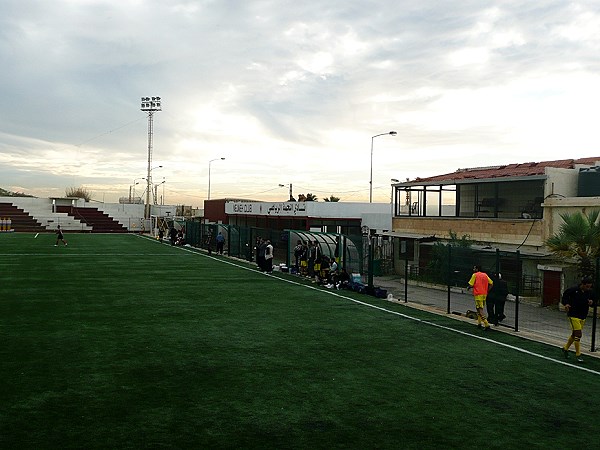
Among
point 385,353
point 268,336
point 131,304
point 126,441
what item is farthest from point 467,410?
point 131,304

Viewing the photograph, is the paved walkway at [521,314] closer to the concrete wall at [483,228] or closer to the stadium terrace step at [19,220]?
the concrete wall at [483,228]

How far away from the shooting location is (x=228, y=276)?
2595cm

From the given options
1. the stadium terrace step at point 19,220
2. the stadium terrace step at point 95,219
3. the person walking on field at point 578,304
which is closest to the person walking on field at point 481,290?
the person walking on field at point 578,304

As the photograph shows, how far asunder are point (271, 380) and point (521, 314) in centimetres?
1231

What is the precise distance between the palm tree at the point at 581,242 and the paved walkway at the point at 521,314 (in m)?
2.00

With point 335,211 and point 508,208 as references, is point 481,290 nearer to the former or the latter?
point 508,208

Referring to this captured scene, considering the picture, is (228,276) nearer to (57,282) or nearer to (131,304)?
(57,282)

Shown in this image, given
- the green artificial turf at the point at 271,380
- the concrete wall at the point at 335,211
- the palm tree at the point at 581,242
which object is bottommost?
the green artificial turf at the point at 271,380

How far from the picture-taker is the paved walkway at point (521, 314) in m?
14.8

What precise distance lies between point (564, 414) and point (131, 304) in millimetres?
12484

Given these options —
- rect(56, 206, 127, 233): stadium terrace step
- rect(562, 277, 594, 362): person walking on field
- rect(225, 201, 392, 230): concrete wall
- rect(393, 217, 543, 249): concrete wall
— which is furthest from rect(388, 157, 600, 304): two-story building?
rect(56, 206, 127, 233): stadium terrace step

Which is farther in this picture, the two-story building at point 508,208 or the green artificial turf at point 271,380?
the two-story building at point 508,208

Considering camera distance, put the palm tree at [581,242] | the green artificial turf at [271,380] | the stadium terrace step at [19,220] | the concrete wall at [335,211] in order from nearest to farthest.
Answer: the green artificial turf at [271,380] → the palm tree at [581,242] → the concrete wall at [335,211] → the stadium terrace step at [19,220]

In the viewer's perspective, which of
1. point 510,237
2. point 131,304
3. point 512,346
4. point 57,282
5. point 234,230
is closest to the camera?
point 512,346
